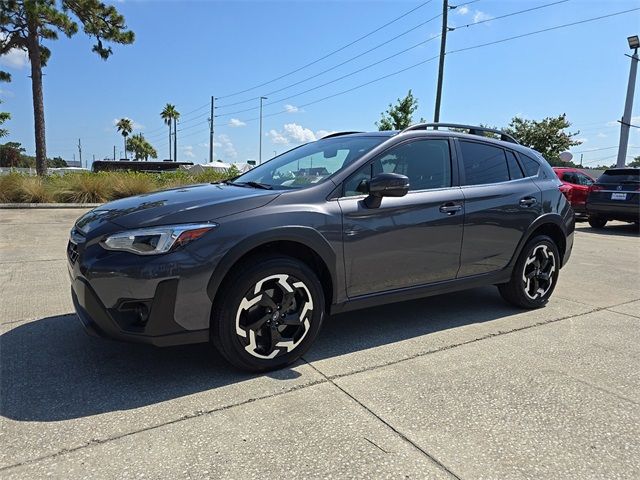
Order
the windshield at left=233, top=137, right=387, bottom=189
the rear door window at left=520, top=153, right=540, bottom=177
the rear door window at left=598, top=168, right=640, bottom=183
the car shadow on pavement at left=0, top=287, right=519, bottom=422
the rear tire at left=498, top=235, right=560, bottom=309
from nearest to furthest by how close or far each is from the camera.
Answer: the car shadow on pavement at left=0, top=287, right=519, bottom=422 → the windshield at left=233, top=137, right=387, bottom=189 → the rear tire at left=498, top=235, right=560, bottom=309 → the rear door window at left=520, top=153, right=540, bottom=177 → the rear door window at left=598, top=168, right=640, bottom=183

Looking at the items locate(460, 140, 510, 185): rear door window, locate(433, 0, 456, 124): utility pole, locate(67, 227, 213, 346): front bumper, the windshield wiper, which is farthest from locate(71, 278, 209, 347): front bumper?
locate(433, 0, 456, 124): utility pole

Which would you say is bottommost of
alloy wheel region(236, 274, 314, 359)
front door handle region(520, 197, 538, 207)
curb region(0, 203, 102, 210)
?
curb region(0, 203, 102, 210)

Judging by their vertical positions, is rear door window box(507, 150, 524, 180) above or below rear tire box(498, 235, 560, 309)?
above

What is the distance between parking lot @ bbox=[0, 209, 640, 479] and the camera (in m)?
2.24

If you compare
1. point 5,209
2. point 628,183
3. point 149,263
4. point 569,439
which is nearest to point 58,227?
point 5,209

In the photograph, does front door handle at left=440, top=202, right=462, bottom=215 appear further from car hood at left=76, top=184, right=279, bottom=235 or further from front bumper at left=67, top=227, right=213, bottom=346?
front bumper at left=67, top=227, right=213, bottom=346

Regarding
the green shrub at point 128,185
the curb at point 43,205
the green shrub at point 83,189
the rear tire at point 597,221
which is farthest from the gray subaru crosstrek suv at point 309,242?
the green shrub at point 128,185

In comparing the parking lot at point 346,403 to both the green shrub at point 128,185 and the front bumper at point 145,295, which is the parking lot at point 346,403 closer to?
the front bumper at point 145,295

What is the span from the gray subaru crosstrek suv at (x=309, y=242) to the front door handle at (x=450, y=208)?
2 centimetres

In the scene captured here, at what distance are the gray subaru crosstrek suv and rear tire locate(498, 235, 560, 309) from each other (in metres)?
0.02

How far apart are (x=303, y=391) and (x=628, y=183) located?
39.7 feet

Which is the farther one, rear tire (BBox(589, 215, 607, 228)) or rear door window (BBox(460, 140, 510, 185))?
rear tire (BBox(589, 215, 607, 228))

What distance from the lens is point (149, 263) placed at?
2.75m

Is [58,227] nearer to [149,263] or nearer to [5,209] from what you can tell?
[5,209]
